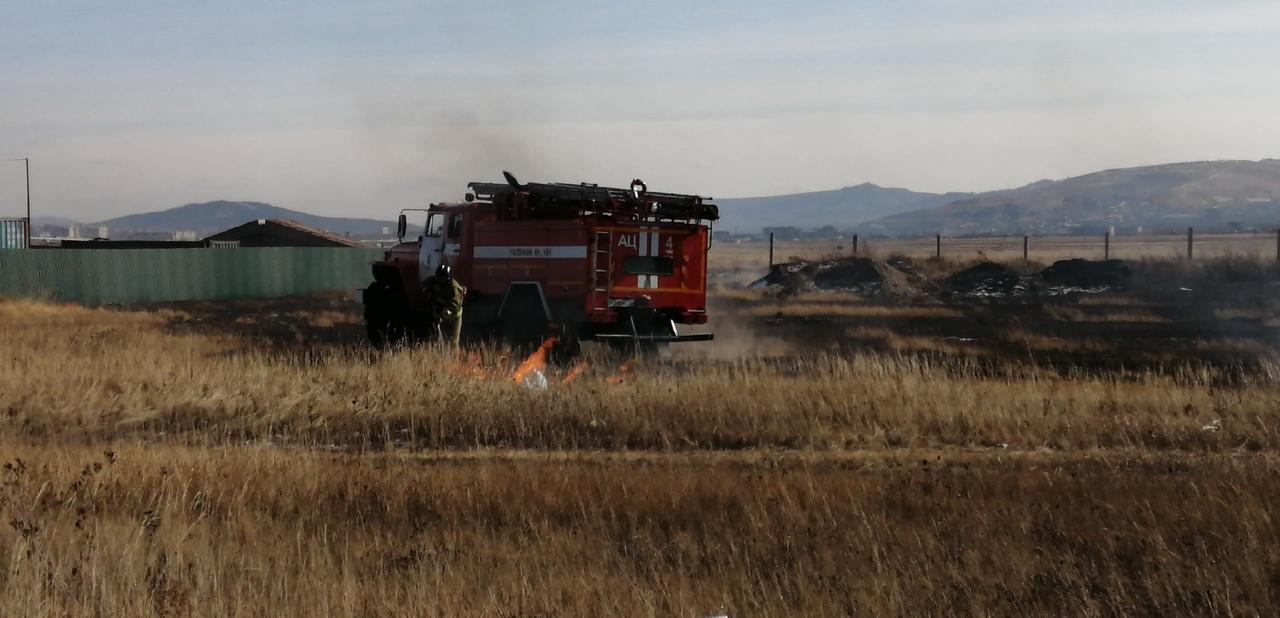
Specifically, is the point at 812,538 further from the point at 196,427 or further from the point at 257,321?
the point at 257,321

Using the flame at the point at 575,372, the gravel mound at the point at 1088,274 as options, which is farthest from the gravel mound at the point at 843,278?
the flame at the point at 575,372

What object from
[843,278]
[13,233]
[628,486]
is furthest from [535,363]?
[13,233]

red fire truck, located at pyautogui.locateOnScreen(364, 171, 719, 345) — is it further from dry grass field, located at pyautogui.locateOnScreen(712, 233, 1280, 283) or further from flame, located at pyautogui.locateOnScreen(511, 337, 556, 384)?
dry grass field, located at pyautogui.locateOnScreen(712, 233, 1280, 283)

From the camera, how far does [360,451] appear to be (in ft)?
44.5

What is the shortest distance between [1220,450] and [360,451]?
26.9 ft

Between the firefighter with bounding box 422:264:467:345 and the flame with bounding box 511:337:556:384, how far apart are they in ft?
3.68

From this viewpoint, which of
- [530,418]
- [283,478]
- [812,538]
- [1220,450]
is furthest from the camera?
[530,418]

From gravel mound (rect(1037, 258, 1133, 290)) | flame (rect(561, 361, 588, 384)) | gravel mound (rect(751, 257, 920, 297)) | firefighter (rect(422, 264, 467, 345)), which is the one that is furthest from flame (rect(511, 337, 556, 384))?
gravel mound (rect(1037, 258, 1133, 290))

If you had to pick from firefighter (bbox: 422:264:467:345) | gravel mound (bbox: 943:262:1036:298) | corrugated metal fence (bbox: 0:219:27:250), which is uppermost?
corrugated metal fence (bbox: 0:219:27:250)

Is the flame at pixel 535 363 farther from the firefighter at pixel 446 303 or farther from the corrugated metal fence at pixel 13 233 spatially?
the corrugated metal fence at pixel 13 233

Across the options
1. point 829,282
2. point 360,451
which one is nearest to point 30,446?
point 360,451

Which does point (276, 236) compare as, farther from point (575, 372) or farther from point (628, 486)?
point (628, 486)

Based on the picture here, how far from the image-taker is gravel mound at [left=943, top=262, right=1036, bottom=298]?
48.8 metres

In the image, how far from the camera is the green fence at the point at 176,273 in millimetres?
42219
